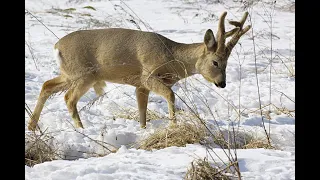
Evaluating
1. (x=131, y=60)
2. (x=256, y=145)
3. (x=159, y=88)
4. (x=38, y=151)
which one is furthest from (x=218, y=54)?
(x=38, y=151)

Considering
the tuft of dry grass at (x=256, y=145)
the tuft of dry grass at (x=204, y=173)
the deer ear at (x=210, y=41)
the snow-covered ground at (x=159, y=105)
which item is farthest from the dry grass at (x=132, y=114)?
the tuft of dry grass at (x=204, y=173)

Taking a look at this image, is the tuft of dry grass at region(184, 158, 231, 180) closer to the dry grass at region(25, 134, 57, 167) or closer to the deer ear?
the dry grass at region(25, 134, 57, 167)

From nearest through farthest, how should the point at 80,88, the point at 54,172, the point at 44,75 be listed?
1. the point at 54,172
2. the point at 80,88
3. the point at 44,75

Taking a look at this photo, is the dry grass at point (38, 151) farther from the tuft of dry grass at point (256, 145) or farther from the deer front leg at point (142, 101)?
the deer front leg at point (142, 101)

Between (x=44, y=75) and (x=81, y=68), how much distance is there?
2599 mm

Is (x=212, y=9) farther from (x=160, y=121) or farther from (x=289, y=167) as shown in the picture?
(x=289, y=167)

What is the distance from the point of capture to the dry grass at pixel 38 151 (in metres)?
4.70

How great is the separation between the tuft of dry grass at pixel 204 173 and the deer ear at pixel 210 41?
3.48 metres

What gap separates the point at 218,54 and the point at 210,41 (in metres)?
0.20

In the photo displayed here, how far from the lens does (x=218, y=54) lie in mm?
7152
